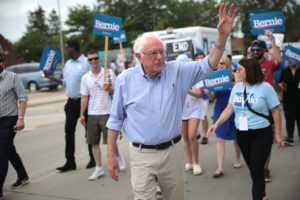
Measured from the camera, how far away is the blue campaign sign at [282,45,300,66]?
18.8 feet

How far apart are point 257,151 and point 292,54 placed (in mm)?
2983

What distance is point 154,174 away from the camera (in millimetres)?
2764

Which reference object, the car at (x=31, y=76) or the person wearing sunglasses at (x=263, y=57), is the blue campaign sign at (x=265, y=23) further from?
the car at (x=31, y=76)

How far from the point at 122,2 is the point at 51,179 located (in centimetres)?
3924

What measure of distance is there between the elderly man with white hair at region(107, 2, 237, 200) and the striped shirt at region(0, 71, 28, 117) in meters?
2.30

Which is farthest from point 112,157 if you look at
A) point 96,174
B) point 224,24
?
point 96,174

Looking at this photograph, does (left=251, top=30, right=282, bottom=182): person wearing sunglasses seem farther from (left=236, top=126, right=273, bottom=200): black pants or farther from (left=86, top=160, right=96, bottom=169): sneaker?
(left=86, top=160, right=96, bottom=169): sneaker

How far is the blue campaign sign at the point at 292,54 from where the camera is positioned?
225 inches

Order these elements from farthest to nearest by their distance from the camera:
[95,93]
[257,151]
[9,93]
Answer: [95,93] < [9,93] < [257,151]

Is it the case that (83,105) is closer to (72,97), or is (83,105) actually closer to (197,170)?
(72,97)

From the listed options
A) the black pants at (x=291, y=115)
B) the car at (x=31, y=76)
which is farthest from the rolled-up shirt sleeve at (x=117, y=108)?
the car at (x=31, y=76)

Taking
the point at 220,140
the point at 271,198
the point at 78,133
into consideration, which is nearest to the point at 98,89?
the point at 220,140

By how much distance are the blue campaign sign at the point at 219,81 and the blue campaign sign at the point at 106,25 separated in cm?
212

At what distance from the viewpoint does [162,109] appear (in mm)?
2707
